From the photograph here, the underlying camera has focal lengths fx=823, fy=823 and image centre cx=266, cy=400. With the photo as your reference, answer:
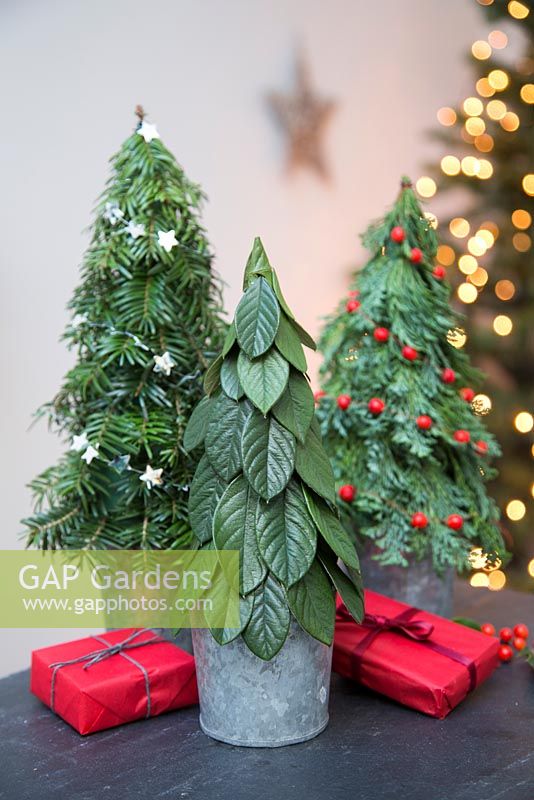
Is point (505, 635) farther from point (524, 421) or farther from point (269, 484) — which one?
point (524, 421)

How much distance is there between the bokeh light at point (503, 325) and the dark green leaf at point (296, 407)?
5.07ft

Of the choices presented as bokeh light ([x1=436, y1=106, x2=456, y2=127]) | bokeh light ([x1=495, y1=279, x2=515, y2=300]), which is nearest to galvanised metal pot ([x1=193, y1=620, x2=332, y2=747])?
bokeh light ([x1=495, y1=279, x2=515, y2=300])

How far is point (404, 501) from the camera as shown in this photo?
100cm

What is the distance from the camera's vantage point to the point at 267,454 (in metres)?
0.72

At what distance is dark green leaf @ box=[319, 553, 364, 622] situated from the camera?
0.76m

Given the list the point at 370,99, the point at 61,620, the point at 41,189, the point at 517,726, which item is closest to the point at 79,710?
the point at 61,620

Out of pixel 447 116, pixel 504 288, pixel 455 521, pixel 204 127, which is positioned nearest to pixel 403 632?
pixel 455 521

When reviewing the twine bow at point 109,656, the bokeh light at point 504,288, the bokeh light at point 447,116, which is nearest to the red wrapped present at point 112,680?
the twine bow at point 109,656

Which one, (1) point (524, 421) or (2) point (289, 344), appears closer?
(2) point (289, 344)

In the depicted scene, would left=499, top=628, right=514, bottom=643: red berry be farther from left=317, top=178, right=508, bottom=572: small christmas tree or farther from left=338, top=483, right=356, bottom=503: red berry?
left=338, top=483, right=356, bottom=503: red berry

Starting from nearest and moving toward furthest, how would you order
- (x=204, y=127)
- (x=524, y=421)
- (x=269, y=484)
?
(x=269, y=484)
(x=204, y=127)
(x=524, y=421)

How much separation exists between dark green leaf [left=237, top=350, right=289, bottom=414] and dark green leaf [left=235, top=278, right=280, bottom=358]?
0.04 ft

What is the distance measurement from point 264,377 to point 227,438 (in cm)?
7

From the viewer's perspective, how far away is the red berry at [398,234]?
39.9 inches
